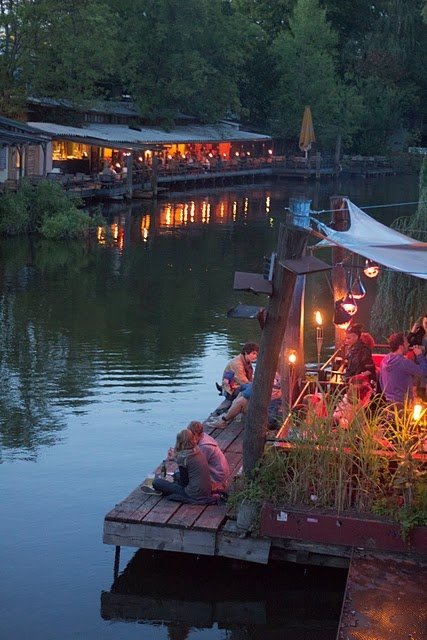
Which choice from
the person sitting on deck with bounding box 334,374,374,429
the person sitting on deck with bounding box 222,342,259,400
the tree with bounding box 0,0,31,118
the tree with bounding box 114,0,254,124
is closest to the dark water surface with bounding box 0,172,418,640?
the person sitting on deck with bounding box 222,342,259,400

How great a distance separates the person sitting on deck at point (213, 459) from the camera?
11539 millimetres

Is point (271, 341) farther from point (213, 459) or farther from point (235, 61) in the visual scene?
point (235, 61)

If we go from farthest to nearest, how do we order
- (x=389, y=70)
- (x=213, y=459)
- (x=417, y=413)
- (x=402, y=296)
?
(x=389, y=70) → (x=402, y=296) → (x=213, y=459) → (x=417, y=413)

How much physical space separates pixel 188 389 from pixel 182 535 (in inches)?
332

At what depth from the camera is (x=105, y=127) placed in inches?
2301

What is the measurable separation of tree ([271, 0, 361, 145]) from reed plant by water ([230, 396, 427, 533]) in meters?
65.6

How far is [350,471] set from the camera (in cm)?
1057

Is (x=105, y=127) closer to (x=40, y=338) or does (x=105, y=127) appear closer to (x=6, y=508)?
(x=40, y=338)

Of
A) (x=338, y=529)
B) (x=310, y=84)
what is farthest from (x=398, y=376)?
(x=310, y=84)

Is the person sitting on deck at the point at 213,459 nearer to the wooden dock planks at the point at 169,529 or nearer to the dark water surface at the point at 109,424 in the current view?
the wooden dock planks at the point at 169,529

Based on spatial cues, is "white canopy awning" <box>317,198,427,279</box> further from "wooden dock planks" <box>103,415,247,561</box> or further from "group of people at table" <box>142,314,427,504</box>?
"wooden dock planks" <box>103,415,247,561</box>

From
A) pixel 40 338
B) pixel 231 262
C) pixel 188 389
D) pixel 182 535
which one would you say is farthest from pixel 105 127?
pixel 182 535

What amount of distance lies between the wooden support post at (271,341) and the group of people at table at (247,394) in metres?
0.58

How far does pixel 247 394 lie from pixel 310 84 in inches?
2464
